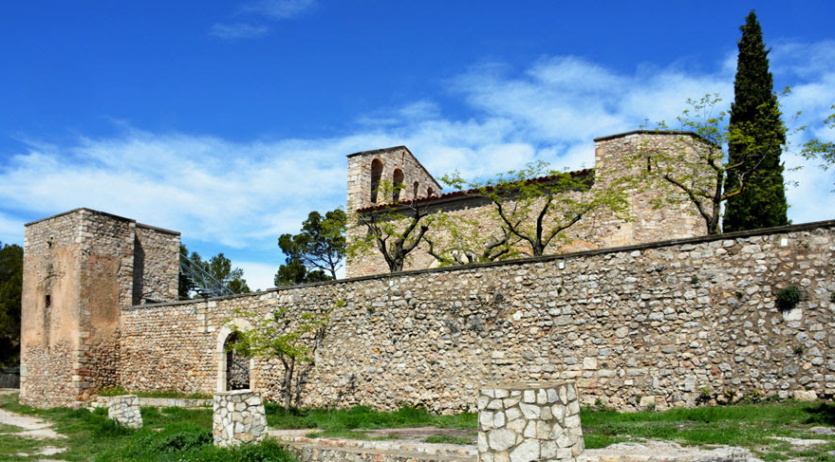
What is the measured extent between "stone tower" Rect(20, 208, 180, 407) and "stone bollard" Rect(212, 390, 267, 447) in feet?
40.8

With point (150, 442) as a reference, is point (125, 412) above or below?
above

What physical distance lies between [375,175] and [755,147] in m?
14.6

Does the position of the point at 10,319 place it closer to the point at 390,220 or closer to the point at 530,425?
the point at 390,220

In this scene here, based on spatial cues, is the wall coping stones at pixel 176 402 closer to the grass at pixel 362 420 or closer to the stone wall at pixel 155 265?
the grass at pixel 362 420

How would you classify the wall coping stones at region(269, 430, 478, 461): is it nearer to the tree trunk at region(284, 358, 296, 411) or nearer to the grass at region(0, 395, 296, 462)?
the grass at region(0, 395, 296, 462)

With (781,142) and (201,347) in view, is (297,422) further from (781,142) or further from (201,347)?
(781,142)

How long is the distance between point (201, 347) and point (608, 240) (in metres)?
13.1

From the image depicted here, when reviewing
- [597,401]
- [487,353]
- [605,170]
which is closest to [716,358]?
[597,401]

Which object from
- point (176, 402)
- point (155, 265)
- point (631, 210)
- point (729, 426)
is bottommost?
point (176, 402)

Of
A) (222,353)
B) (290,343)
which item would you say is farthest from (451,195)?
(222,353)

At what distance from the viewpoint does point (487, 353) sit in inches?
536

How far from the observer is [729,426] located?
8844 millimetres

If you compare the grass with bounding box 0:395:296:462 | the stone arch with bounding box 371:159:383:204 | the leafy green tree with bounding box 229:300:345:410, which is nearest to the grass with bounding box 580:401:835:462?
the grass with bounding box 0:395:296:462

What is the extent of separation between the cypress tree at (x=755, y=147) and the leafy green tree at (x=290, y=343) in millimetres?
11500
